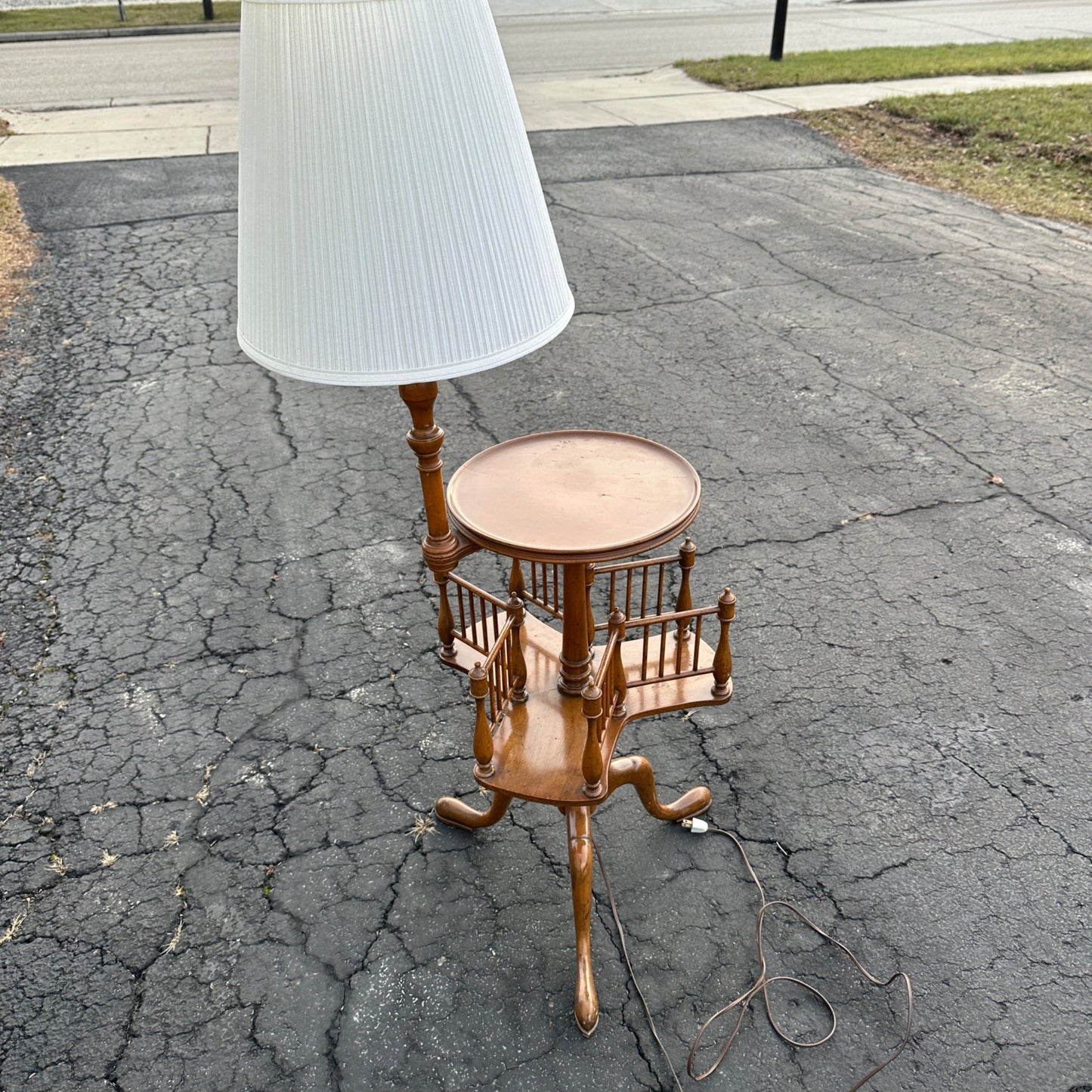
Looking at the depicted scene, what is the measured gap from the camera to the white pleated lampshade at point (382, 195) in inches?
45.3

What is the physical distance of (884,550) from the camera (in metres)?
4.08

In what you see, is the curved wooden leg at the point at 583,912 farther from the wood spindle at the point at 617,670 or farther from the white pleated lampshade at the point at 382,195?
the white pleated lampshade at the point at 382,195

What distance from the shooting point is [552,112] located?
35.4 ft

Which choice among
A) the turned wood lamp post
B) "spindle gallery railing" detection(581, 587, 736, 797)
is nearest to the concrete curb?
"spindle gallery railing" detection(581, 587, 736, 797)

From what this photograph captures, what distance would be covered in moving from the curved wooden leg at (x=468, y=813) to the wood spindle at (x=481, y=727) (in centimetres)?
62

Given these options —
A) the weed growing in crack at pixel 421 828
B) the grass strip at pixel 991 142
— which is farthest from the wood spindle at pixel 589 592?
the grass strip at pixel 991 142

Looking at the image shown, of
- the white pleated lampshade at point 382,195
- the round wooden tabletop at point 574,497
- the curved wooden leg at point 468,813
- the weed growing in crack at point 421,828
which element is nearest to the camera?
the white pleated lampshade at point 382,195

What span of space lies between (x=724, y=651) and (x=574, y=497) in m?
0.62

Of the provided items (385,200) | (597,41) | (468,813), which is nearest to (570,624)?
(468,813)

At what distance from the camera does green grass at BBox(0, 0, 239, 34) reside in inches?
662

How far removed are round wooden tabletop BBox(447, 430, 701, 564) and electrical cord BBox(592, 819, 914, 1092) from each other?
1244mm

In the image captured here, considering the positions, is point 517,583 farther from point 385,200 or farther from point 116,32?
point 116,32

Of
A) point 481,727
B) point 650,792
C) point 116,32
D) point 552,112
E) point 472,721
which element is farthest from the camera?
point 116,32

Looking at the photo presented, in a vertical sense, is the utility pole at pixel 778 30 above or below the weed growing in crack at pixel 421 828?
above
